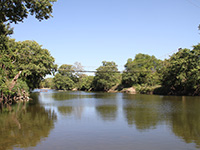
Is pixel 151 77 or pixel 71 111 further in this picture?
pixel 151 77

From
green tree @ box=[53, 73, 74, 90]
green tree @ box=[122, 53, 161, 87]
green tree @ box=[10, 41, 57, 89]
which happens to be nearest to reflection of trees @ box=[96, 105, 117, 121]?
green tree @ box=[10, 41, 57, 89]

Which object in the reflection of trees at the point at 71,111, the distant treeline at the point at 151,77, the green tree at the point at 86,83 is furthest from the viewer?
the green tree at the point at 86,83

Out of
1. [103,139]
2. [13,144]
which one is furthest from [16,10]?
[103,139]

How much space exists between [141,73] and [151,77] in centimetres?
701

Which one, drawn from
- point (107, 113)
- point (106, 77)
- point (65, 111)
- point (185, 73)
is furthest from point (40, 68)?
point (106, 77)

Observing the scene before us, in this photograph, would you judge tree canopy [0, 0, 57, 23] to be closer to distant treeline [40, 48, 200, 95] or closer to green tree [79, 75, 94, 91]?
distant treeline [40, 48, 200, 95]

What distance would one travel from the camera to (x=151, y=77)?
62.1 metres

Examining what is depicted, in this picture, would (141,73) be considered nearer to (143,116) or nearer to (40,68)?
(40,68)

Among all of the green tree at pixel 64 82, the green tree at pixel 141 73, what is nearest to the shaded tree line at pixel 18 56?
the green tree at pixel 141 73

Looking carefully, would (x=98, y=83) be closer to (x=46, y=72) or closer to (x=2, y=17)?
(x=46, y=72)

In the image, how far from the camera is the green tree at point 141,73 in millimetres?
61716

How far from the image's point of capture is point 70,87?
101250 mm

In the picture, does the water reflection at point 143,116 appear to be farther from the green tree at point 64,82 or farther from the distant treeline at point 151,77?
the green tree at point 64,82

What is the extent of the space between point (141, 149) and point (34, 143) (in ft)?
14.7
